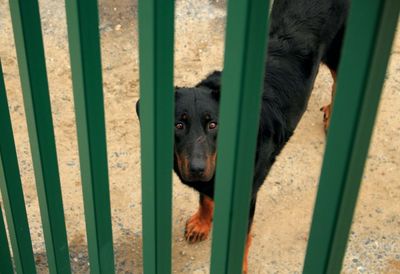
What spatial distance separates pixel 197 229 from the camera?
3.50 m

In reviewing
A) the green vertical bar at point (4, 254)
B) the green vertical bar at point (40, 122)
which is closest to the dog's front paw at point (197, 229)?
the green vertical bar at point (4, 254)

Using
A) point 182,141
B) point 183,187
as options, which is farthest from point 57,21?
point 182,141

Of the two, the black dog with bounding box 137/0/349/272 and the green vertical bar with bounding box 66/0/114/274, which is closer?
the green vertical bar with bounding box 66/0/114/274

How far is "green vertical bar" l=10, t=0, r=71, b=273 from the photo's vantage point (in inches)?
51.4

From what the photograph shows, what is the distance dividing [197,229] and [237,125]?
8.56 ft

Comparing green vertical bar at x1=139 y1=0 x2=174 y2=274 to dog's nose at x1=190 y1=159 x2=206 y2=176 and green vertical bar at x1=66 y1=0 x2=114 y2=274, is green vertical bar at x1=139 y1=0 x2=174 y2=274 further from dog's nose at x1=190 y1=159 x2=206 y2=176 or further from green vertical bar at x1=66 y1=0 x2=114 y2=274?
dog's nose at x1=190 y1=159 x2=206 y2=176

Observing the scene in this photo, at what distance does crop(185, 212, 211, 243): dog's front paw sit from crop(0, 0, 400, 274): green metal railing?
75.9 inches

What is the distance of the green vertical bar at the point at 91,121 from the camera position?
1.14m

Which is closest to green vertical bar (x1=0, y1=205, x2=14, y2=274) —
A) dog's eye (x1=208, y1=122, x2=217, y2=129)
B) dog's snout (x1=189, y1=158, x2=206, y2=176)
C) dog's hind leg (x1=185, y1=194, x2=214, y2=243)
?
dog's snout (x1=189, y1=158, x2=206, y2=176)

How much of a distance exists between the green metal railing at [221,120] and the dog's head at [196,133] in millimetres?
1209

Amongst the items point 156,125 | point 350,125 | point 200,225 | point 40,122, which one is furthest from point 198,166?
point 350,125

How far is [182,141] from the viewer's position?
285 centimetres

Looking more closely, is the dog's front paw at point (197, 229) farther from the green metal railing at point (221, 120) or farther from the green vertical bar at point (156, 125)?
the green vertical bar at point (156, 125)

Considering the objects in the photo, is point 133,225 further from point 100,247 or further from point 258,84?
point 258,84
